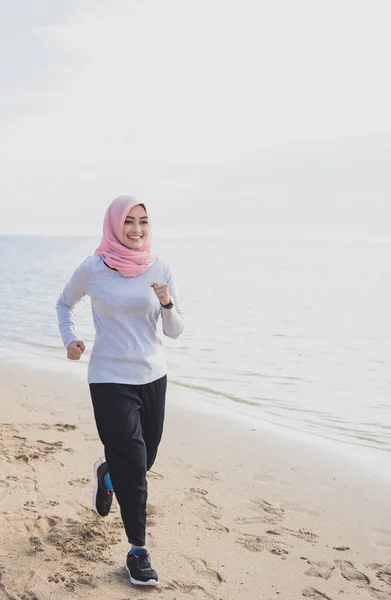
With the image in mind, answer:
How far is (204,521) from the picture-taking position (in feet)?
13.9

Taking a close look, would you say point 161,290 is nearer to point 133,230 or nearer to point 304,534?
point 133,230

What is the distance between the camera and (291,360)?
1159 cm

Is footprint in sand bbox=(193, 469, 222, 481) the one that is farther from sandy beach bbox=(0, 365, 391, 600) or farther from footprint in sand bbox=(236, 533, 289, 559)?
footprint in sand bbox=(236, 533, 289, 559)

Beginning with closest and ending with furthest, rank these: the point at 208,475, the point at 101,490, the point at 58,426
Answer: the point at 101,490, the point at 208,475, the point at 58,426

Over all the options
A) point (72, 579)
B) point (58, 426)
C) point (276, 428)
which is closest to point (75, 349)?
point (72, 579)

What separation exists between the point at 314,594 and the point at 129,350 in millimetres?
1657

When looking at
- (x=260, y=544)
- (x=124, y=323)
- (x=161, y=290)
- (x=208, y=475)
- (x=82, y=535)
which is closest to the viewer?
(x=161, y=290)

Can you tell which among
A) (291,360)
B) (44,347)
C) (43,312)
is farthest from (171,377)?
(43,312)

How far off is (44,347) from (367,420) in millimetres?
6907

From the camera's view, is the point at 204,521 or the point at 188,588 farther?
the point at 204,521

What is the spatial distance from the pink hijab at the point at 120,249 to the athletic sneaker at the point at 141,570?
4.88 feet

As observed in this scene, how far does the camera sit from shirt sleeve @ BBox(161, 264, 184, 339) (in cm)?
340

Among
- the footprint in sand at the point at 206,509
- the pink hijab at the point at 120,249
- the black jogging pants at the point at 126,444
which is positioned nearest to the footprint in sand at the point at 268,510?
the footprint in sand at the point at 206,509

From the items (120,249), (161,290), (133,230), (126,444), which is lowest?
(126,444)
